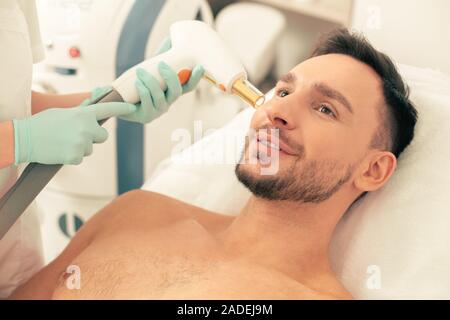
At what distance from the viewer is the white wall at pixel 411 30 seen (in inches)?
49.9

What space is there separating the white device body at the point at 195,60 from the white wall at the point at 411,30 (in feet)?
1.48

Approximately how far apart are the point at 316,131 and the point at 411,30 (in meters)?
0.43

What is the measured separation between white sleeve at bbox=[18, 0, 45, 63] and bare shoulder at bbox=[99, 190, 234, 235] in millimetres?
403

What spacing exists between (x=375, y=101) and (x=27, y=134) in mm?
719

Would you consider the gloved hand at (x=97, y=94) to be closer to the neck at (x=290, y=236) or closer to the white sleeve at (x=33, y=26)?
the white sleeve at (x=33, y=26)

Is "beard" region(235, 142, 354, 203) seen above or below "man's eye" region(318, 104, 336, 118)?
below

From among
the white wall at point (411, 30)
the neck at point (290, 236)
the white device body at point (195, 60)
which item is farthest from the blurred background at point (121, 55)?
the neck at point (290, 236)

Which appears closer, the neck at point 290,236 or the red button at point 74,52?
the neck at point 290,236

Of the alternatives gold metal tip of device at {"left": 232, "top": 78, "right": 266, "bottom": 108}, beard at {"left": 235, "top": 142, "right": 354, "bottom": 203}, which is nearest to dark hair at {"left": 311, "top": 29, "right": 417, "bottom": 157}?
beard at {"left": 235, "top": 142, "right": 354, "bottom": 203}

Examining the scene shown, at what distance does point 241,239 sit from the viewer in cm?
120

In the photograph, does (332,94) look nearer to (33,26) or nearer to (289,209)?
(289,209)

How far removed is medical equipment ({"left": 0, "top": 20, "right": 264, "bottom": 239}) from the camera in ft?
3.26

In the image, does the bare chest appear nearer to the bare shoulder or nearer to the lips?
the bare shoulder

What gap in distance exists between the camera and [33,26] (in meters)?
1.17
